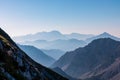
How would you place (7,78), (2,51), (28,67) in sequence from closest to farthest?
1. (7,78)
2. (2,51)
3. (28,67)

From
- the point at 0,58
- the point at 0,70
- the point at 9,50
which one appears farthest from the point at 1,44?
the point at 0,70

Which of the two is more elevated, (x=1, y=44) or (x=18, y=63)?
(x=1, y=44)

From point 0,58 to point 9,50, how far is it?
1448cm

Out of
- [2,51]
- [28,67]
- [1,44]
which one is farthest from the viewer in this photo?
[28,67]

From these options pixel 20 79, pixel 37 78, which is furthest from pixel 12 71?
pixel 37 78

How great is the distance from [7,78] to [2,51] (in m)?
21.0

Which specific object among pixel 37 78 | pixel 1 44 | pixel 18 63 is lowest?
pixel 37 78

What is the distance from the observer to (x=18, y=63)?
100 meters

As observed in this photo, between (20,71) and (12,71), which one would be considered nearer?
(12,71)

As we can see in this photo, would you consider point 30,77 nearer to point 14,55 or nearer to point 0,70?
point 14,55

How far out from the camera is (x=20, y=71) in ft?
312

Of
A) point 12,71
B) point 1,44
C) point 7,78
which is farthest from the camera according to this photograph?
point 1,44

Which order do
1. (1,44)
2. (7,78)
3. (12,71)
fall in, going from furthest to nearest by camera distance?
(1,44), (12,71), (7,78)

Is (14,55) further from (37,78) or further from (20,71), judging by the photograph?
(37,78)
